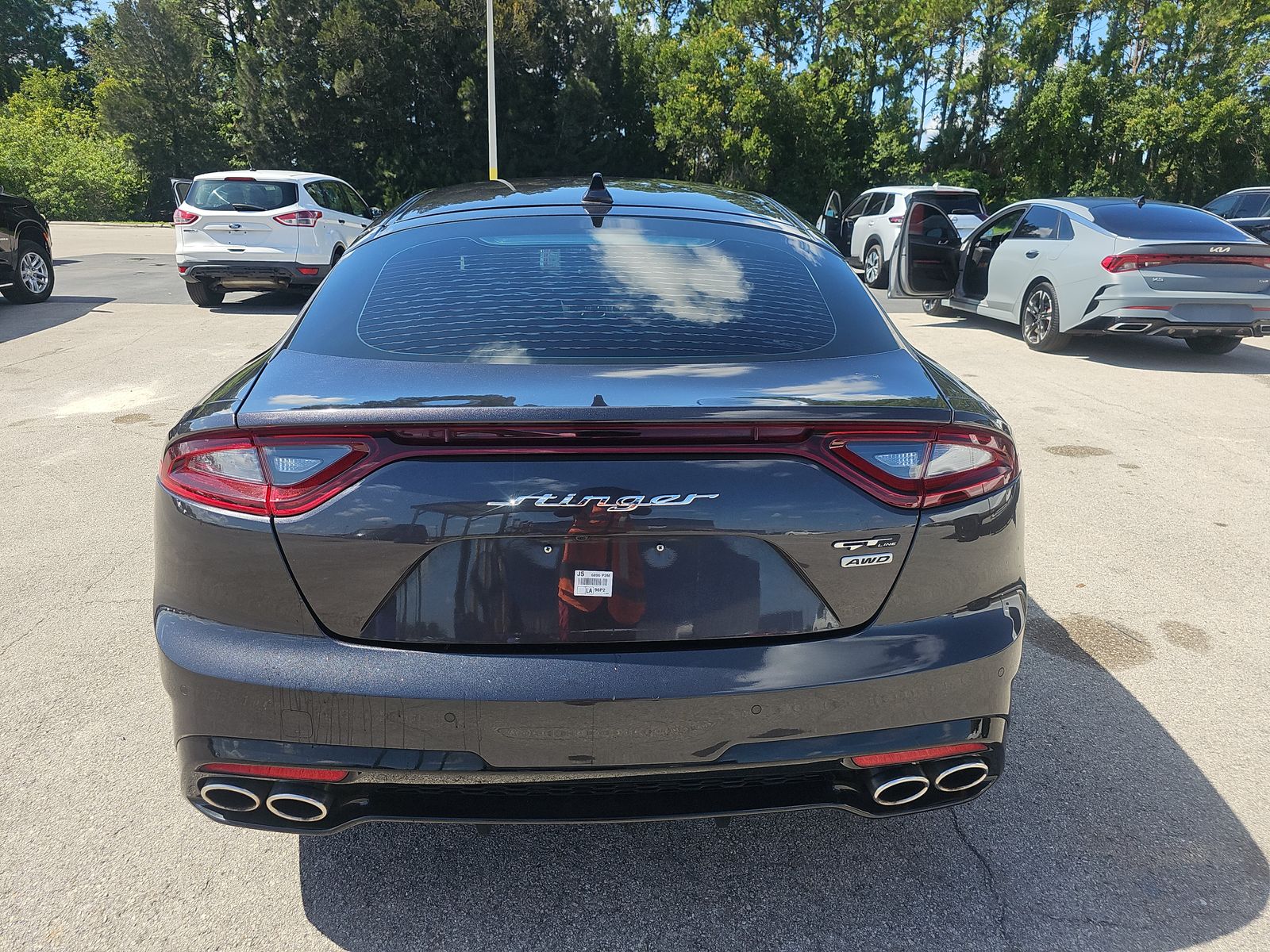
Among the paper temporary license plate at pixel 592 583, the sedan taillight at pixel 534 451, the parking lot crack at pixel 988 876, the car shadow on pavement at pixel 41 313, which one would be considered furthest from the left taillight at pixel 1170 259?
the car shadow on pavement at pixel 41 313

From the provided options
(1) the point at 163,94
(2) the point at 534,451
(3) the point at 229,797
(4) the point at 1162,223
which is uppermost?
(1) the point at 163,94

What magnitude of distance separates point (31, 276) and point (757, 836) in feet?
45.2

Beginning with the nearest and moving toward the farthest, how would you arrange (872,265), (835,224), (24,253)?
(24,253)
(835,224)
(872,265)

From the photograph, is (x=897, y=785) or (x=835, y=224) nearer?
(x=897, y=785)

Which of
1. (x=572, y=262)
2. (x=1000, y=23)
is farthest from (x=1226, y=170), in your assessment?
(x=572, y=262)

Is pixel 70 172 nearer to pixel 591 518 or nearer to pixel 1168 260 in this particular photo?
pixel 1168 260

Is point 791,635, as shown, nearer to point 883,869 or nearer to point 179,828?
point 883,869

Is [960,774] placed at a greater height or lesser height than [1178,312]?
lesser

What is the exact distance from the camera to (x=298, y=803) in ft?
6.35

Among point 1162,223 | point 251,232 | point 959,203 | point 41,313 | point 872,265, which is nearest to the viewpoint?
point 1162,223

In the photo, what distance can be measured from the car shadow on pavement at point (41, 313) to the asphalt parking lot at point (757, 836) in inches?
288

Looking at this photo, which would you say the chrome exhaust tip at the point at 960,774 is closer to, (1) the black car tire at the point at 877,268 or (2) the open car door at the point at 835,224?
(2) the open car door at the point at 835,224

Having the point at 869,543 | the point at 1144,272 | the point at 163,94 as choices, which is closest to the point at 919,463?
the point at 869,543

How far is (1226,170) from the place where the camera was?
29938mm
